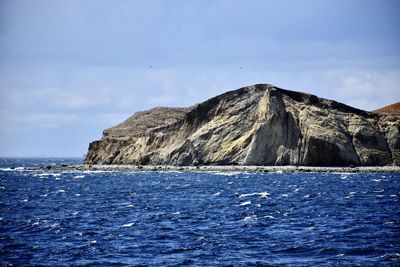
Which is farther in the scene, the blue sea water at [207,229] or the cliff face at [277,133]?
the cliff face at [277,133]

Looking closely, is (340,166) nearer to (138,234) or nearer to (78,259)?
(138,234)

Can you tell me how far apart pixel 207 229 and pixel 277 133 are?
2930 inches

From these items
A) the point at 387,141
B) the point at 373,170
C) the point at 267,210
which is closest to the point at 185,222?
the point at 267,210

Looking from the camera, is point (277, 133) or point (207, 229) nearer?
point (207, 229)

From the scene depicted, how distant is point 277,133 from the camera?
108 metres

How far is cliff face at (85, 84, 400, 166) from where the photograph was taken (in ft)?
346

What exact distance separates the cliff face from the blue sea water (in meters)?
46.9

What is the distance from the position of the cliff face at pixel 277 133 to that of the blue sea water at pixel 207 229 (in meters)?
46.9

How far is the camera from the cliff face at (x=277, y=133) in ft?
346

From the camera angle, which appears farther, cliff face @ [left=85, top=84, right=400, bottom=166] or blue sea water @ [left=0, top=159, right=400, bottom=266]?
cliff face @ [left=85, top=84, right=400, bottom=166]

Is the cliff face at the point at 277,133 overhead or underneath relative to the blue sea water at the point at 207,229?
overhead

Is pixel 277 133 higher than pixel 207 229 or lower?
higher

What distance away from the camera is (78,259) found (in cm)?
2659

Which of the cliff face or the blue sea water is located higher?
the cliff face
